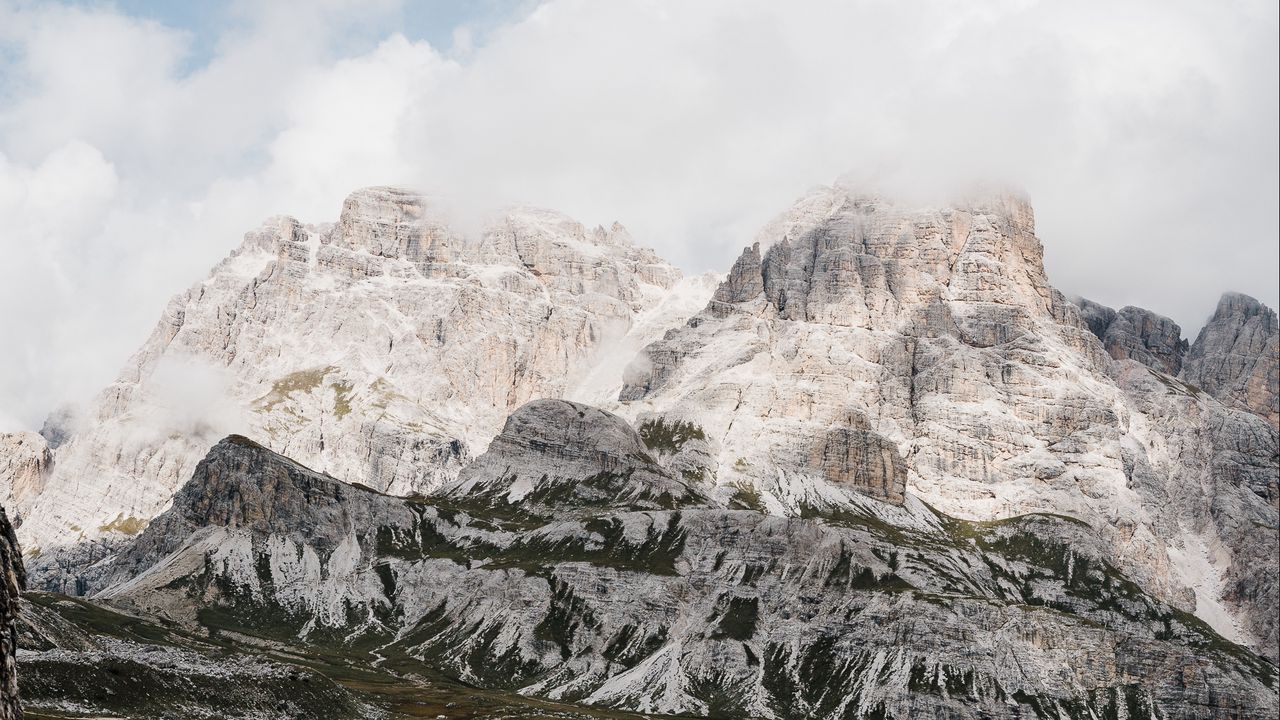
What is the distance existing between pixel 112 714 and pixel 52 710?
255 inches

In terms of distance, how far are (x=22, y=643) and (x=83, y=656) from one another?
12923mm

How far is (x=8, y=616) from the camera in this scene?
34000 millimetres

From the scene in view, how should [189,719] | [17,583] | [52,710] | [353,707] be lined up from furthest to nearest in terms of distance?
[353,707], [189,719], [52,710], [17,583]

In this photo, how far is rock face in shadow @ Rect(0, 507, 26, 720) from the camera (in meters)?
33.4

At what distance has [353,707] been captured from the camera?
18988 cm

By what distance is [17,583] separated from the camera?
3716 cm

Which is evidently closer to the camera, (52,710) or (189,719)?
(52,710)

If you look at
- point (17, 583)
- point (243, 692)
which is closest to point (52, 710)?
point (243, 692)

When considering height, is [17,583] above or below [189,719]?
above

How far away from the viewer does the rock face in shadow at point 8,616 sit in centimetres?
3344

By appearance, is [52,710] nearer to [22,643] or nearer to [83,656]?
[83,656]

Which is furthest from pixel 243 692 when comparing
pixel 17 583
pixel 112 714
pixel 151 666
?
pixel 17 583

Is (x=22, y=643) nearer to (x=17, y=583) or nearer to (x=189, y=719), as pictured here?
(x=189, y=719)

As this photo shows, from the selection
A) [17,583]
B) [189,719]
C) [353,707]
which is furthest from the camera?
[353,707]
